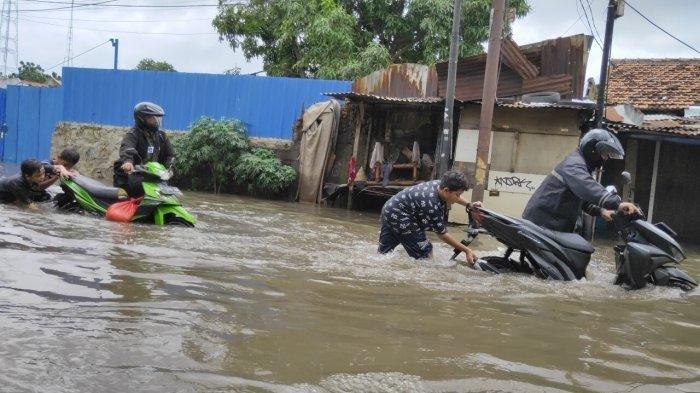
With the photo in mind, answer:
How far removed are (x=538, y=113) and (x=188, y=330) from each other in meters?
9.84

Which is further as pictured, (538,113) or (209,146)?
(209,146)

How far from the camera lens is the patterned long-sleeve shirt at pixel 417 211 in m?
5.38

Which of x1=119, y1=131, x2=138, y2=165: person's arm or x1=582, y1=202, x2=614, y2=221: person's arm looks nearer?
x1=582, y1=202, x2=614, y2=221: person's arm

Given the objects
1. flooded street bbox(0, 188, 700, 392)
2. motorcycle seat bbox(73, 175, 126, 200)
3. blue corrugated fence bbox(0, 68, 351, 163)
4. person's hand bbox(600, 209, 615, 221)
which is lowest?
flooded street bbox(0, 188, 700, 392)

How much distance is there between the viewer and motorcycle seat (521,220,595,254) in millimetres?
4973

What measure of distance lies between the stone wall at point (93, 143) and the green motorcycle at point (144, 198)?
7693mm

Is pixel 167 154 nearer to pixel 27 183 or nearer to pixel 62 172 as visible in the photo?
pixel 62 172

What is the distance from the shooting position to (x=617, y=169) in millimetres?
13375

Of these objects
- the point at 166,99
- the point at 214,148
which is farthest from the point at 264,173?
the point at 166,99

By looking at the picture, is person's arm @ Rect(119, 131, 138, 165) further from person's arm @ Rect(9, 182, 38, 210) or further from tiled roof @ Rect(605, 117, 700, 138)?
tiled roof @ Rect(605, 117, 700, 138)

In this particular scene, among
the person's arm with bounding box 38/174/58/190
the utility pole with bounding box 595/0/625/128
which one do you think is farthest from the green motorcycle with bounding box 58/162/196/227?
the utility pole with bounding box 595/0/625/128

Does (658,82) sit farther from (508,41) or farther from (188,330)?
(188,330)

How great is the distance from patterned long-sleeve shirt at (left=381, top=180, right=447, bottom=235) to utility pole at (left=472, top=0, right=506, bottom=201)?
4592 mm

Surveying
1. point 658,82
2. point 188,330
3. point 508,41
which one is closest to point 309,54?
point 508,41
